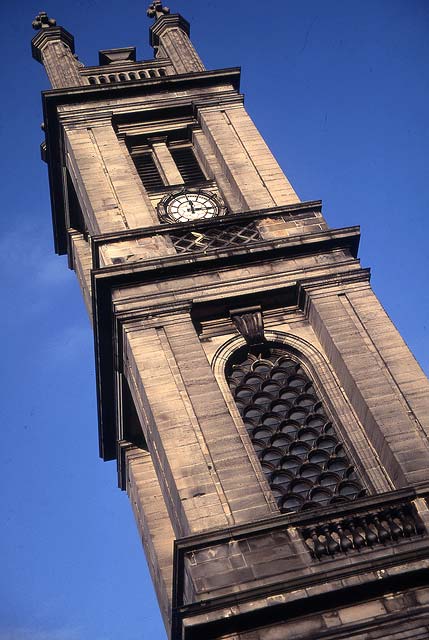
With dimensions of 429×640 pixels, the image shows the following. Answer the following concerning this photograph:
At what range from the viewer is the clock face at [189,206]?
28969mm

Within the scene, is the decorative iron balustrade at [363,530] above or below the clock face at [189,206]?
below

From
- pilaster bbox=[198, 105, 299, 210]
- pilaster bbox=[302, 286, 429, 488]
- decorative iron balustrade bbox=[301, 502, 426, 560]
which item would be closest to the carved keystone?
pilaster bbox=[302, 286, 429, 488]

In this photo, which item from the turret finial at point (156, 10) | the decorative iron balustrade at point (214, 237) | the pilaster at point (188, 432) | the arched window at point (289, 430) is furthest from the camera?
the turret finial at point (156, 10)

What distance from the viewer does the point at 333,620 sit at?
17.3 m

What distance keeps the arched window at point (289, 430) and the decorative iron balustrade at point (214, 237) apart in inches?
133

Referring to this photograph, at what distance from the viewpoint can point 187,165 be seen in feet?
105

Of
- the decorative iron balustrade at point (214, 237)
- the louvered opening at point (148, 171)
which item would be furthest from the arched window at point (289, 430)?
the louvered opening at point (148, 171)

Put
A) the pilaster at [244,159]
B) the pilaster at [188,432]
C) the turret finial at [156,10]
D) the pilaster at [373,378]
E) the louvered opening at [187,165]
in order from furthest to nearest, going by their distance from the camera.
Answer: the turret finial at [156,10] < the louvered opening at [187,165] < the pilaster at [244,159] < the pilaster at [373,378] < the pilaster at [188,432]

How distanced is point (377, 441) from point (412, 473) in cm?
144

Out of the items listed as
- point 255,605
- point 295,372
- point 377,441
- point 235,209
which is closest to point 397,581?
point 255,605

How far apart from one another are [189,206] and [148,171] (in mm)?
3018

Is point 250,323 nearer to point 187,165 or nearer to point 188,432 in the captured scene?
point 188,432

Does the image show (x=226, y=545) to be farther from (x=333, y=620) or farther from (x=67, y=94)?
(x=67, y=94)

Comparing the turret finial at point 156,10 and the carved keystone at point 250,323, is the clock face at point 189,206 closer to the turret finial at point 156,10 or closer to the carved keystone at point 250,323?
the carved keystone at point 250,323
